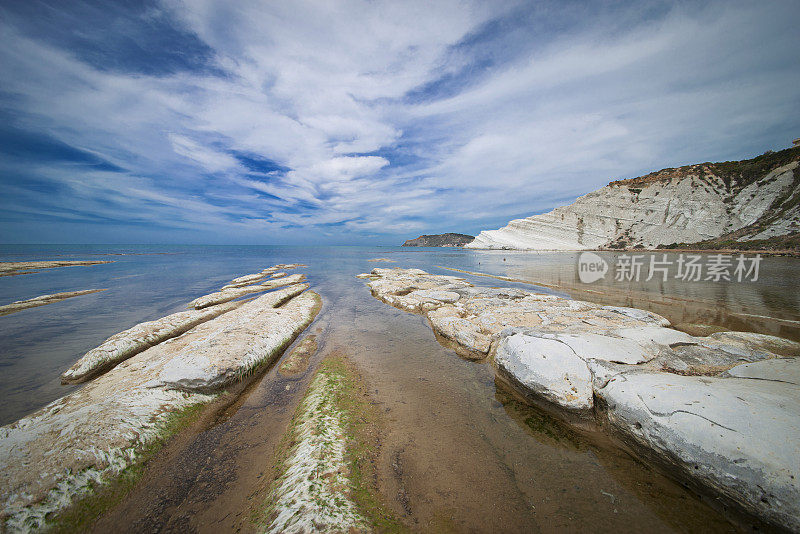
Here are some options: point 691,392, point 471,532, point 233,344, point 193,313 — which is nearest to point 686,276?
point 691,392

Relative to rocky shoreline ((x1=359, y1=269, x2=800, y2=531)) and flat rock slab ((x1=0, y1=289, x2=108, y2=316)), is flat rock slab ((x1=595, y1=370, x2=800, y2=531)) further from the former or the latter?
flat rock slab ((x1=0, y1=289, x2=108, y2=316))

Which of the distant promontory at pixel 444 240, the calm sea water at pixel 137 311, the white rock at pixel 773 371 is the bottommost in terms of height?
the calm sea water at pixel 137 311

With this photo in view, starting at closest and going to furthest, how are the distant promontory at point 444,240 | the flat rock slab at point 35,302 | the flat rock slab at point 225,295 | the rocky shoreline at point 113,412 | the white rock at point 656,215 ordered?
the rocky shoreline at point 113,412 → the flat rock slab at point 35,302 → the flat rock slab at point 225,295 → the white rock at point 656,215 → the distant promontory at point 444,240

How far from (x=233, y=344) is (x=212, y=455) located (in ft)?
11.8

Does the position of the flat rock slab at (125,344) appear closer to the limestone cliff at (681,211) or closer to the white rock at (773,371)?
the white rock at (773,371)

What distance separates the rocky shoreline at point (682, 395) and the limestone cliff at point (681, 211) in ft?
187

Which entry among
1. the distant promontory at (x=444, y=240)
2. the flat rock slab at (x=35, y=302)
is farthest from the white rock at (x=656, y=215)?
the flat rock slab at (x=35, y=302)

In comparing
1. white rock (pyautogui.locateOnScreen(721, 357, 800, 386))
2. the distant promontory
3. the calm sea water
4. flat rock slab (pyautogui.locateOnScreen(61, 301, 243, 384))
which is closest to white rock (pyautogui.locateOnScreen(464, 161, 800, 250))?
the calm sea water

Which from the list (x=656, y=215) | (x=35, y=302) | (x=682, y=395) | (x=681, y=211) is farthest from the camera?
(x=656, y=215)

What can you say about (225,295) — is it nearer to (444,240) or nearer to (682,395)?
(682,395)

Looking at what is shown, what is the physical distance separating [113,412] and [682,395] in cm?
1026

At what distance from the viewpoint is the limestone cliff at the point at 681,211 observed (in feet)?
138

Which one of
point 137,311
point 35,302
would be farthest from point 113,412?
point 35,302

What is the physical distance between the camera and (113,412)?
4.71m
